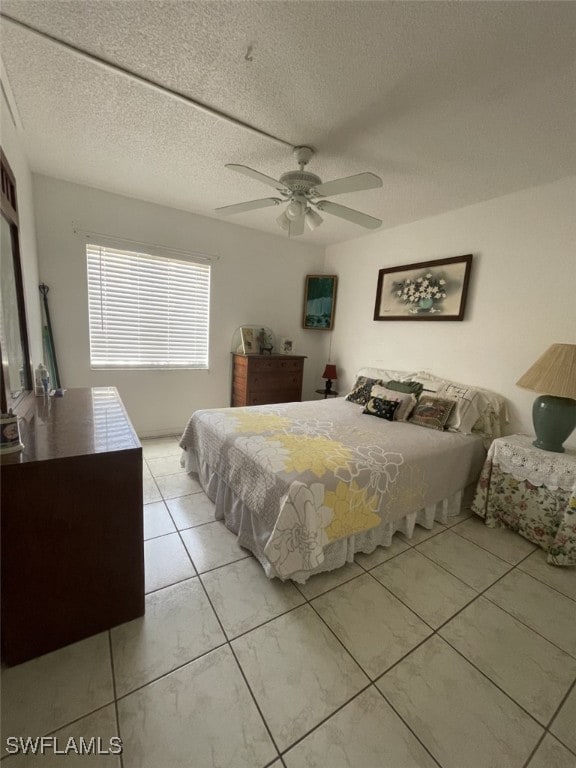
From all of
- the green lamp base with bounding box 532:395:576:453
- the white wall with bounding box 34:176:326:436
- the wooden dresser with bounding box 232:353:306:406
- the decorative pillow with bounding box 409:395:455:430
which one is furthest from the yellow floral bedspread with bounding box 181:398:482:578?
the white wall with bounding box 34:176:326:436

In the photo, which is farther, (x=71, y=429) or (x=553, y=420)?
(x=553, y=420)

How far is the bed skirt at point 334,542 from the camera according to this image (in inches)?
64.4

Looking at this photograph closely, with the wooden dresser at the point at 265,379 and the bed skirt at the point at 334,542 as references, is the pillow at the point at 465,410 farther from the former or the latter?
the wooden dresser at the point at 265,379

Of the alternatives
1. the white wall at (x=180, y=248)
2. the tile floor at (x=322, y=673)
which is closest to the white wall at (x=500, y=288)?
the white wall at (x=180, y=248)

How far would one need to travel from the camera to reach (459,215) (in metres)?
2.78

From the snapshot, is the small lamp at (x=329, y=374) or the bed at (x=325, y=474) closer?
the bed at (x=325, y=474)

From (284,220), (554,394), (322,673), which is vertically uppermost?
(284,220)

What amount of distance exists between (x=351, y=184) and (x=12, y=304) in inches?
79.1

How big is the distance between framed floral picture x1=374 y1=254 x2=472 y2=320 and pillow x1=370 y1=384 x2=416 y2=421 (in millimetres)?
881

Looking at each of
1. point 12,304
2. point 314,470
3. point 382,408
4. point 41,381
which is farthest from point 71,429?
point 382,408

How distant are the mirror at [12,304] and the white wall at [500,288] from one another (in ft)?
10.5

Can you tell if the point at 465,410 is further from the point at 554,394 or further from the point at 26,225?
the point at 26,225

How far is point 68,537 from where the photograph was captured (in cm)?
117

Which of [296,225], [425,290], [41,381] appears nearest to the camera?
[41,381]
